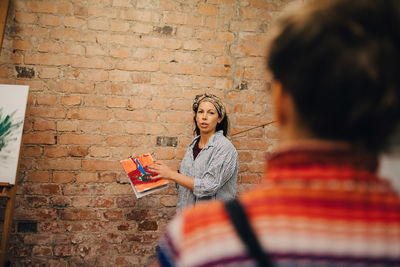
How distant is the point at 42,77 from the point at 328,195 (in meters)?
2.13

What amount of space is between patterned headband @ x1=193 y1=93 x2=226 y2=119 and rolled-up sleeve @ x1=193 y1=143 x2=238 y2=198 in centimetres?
28

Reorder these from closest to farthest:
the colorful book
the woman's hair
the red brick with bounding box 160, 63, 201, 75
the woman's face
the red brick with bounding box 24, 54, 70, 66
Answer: the woman's hair, the colorful book, the woman's face, the red brick with bounding box 24, 54, 70, 66, the red brick with bounding box 160, 63, 201, 75

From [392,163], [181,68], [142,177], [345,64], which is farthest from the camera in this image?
[181,68]

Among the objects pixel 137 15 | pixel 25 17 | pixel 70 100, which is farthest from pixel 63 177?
pixel 137 15

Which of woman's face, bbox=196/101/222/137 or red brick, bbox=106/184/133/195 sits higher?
woman's face, bbox=196/101/222/137

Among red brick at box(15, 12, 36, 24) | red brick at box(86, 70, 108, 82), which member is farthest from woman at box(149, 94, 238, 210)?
red brick at box(15, 12, 36, 24)

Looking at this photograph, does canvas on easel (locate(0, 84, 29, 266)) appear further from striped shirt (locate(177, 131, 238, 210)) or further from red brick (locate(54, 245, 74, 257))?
striped shirt (locate(177, 131, 238, 210))

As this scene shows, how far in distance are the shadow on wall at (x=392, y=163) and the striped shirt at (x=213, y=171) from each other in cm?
101

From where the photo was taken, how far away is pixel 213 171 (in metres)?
1.74

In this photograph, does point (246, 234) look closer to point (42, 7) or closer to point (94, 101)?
point (94, 101)

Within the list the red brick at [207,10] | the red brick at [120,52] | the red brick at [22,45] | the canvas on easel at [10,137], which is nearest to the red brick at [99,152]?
the canvas on easel at [10,137]

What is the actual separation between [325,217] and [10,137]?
193 centimetres

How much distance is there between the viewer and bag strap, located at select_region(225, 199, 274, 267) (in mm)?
403

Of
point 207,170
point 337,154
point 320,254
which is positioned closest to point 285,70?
point 337,154
